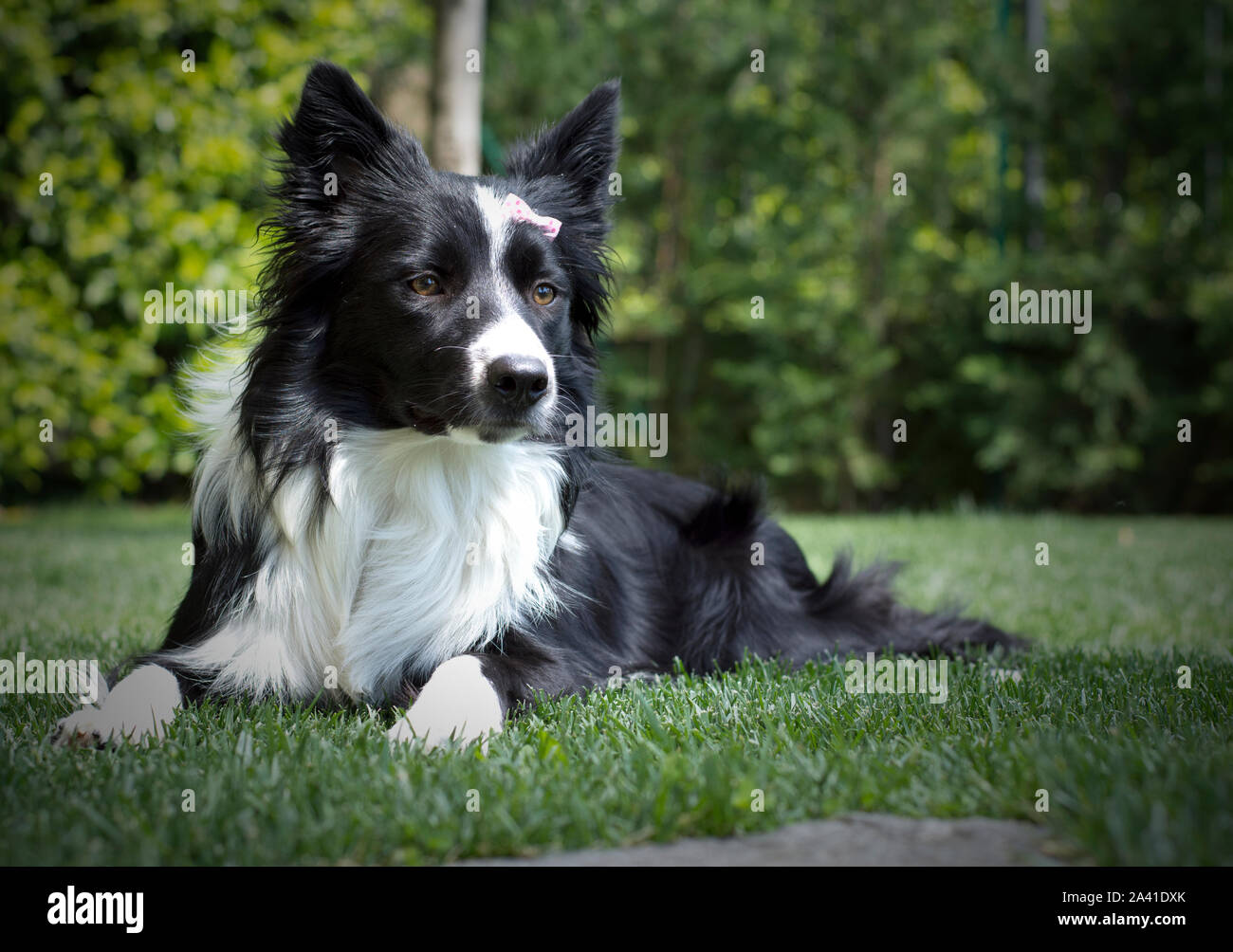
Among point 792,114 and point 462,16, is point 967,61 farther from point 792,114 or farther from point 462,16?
point 462,16

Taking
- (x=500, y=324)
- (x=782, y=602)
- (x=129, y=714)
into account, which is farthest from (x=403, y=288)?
(x=782, y=602)

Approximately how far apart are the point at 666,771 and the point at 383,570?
124cm

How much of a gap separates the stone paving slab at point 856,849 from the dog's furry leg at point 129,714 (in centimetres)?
127

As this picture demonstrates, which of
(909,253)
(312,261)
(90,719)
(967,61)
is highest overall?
(967,61)

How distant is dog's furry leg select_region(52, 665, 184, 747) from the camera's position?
2869mm

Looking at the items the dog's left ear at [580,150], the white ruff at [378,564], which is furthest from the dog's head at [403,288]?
the dog's left ear at [580,150]

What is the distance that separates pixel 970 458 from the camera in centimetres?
1228

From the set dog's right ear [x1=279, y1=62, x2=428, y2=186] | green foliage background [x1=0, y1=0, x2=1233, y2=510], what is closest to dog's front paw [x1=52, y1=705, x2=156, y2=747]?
dog's right ear [x1=279, y1=62, x2=428, y2=186]

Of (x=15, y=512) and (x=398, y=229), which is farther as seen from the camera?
(x=15, y=512)

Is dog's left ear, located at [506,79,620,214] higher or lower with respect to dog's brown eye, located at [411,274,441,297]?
higher

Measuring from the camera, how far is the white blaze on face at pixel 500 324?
3.02 meters

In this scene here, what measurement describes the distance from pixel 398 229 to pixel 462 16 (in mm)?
6630

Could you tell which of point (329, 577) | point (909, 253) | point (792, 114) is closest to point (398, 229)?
point (329, 577)

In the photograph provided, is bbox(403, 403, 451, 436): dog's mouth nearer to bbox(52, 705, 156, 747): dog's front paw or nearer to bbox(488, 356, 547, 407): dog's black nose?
bbox(488, 356, 547, 407): dog's black nose
